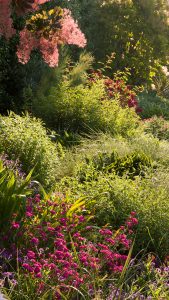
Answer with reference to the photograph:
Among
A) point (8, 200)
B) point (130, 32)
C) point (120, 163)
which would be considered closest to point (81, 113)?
point (120, 163)

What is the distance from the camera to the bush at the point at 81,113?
9.09 m

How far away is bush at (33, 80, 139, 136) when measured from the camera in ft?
29.8

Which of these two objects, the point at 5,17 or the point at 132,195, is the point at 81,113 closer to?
the point at 132,195

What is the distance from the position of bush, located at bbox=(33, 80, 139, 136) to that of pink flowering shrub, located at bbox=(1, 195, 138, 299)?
13.7 ft

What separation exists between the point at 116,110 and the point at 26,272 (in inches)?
239

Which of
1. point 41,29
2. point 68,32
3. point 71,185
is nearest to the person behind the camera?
point 41,29

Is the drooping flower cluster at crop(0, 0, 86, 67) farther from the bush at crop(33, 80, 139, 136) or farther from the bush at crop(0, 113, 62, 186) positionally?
the bush at crop(33, 80, 139, 136)

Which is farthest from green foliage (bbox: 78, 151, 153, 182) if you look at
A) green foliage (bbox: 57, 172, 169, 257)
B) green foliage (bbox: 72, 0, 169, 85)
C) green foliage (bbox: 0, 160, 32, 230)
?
green foliage (bbox: 72, 0, 169, 85)

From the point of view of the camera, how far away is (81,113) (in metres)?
9.19

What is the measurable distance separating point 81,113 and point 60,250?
5532 millimetres

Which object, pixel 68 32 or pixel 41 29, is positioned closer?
pixel 41 29

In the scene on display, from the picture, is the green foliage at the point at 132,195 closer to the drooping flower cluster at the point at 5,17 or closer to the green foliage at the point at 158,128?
the drooping flower cluster at the point at 5,17

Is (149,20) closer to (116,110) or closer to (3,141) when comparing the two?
(116,110)

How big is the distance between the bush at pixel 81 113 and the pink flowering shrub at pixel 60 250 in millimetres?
4173
